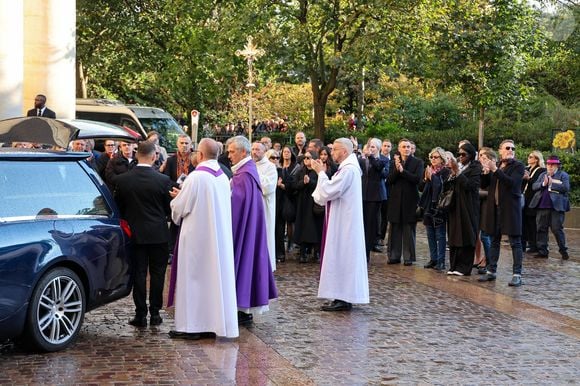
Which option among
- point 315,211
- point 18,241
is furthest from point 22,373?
point 315,211

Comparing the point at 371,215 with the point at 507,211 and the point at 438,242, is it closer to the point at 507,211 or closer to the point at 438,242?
the point at 438,242

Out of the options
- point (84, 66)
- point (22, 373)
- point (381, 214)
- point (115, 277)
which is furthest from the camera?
point (84, 66)

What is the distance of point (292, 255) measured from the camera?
17344 mm

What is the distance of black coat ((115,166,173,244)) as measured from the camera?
33.0 ft

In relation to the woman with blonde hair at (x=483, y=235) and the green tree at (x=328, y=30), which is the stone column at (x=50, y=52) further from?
the woman with blonde hair at (x=483, y=235)

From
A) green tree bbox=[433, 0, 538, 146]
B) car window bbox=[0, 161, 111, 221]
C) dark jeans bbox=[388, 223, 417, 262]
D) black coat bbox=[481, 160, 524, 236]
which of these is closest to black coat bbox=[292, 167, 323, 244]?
dark jeans bbox=[388, 223, 417, 262]

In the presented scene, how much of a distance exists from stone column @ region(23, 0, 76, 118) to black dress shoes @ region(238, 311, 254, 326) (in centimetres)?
1059

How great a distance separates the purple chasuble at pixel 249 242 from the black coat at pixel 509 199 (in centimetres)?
486

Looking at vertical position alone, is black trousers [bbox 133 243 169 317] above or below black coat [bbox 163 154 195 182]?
below

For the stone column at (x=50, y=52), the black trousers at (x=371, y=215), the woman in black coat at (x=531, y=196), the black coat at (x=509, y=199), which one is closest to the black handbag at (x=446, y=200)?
the black coat at (x=509, y=199)

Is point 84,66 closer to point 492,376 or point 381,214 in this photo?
point 381,214

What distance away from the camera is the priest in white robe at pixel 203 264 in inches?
385

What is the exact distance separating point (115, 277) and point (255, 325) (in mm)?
1826

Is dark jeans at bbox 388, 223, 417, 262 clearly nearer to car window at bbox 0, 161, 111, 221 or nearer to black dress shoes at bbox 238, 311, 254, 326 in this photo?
black dress shoes at bbox 238, 311, 254, 326
